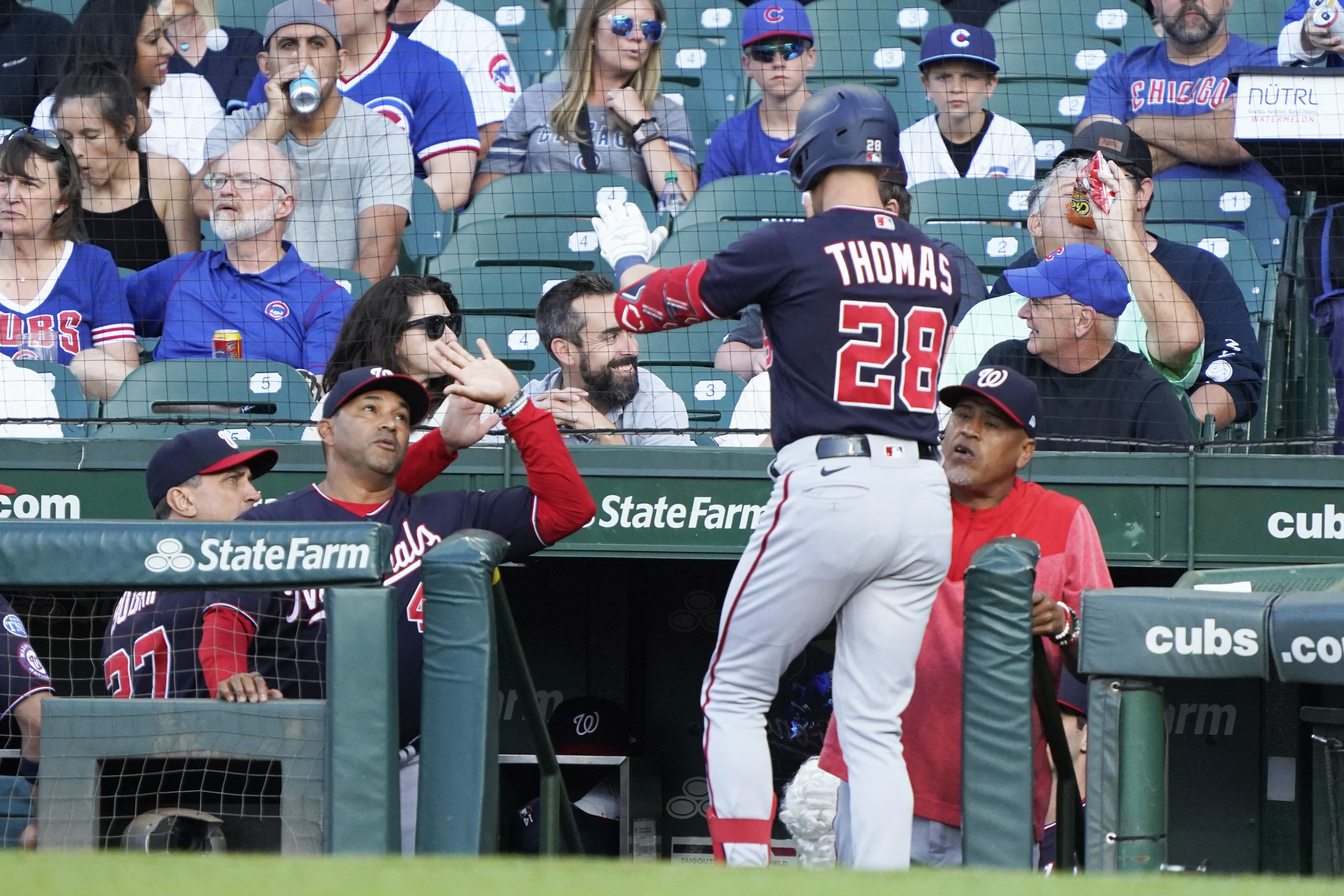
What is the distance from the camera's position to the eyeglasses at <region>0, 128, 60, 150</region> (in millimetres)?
5965

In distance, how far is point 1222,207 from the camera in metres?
6.58

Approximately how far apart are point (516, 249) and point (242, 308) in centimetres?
120

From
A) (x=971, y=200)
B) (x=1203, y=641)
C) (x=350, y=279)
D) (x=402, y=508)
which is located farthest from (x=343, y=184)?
(x=1203, y=641)

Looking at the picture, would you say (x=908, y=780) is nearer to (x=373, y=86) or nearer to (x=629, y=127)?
(x=629, y=127)

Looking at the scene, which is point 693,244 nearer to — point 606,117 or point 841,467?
point 606,117

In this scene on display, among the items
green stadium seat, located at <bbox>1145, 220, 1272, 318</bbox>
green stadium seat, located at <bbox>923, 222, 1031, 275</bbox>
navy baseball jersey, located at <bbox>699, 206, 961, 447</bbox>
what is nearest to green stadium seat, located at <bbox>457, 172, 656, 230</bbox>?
green stadium seat, located at <bbox>923, 222, 1031, 275</bbox>

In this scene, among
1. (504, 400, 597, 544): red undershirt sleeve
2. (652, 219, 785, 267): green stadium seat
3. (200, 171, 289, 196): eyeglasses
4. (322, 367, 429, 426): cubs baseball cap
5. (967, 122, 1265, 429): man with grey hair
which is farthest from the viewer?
(200, 171, 289, 196): eyeglasses

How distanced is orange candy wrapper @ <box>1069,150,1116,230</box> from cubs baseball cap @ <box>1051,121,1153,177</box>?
25 cm

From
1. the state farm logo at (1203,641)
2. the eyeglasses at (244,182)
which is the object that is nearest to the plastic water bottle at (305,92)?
the eyeglasses at (244,182)

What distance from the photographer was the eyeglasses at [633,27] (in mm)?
6844

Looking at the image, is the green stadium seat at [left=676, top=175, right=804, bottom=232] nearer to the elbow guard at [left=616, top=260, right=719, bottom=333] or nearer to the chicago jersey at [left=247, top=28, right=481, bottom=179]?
the chicago jersey at [left=247, top=28, right=481, bottom=179]

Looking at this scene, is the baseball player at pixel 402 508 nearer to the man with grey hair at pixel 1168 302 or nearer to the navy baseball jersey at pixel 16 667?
the navy baseball jersey at pixel 16 667

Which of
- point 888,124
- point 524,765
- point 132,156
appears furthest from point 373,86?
point 888,124

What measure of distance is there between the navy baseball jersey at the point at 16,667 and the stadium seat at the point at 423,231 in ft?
11.0
